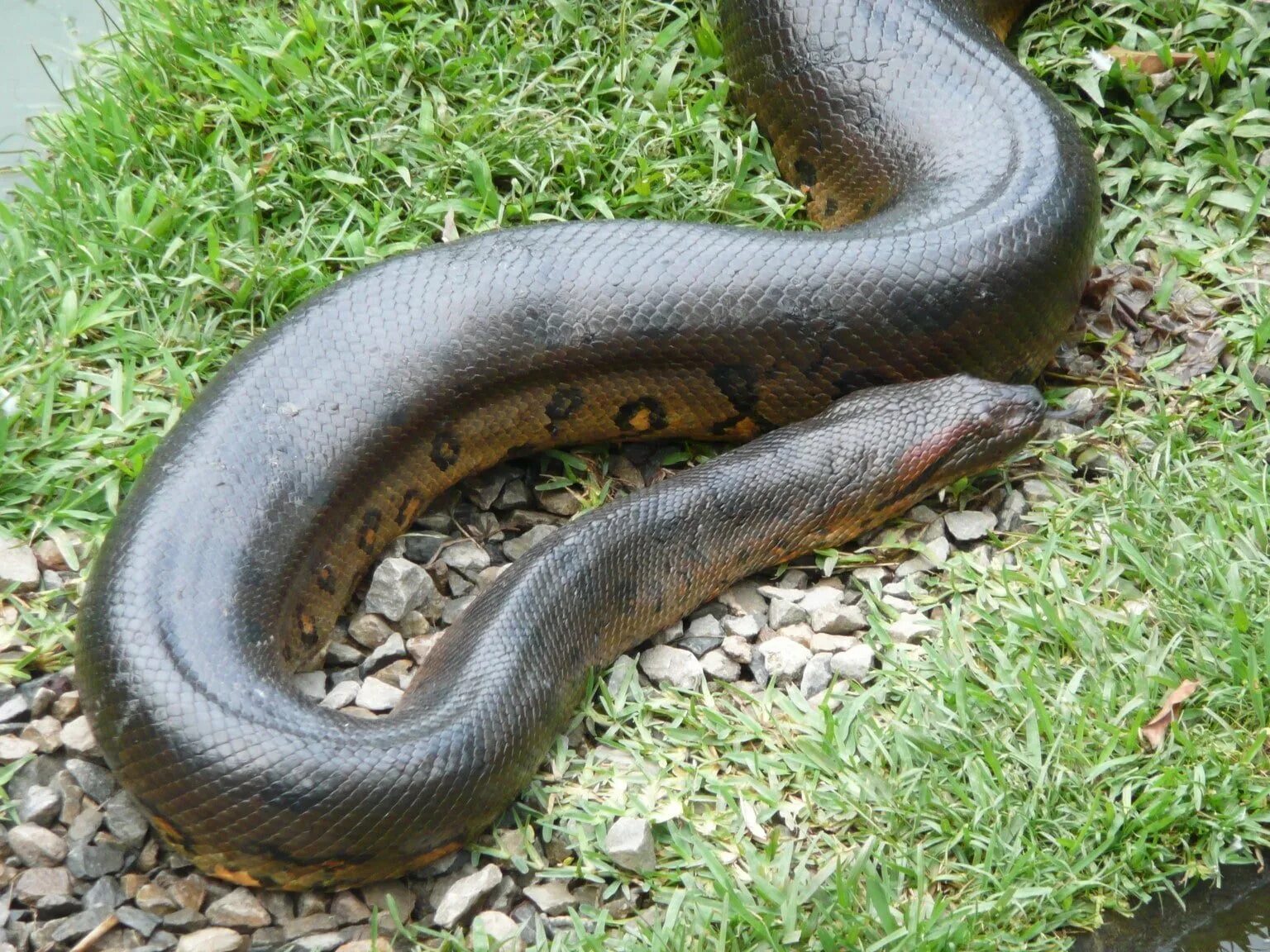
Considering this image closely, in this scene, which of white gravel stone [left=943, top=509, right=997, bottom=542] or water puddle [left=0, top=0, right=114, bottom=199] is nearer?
white gravel stone [left=943, top=509, right=997, bottom=542]

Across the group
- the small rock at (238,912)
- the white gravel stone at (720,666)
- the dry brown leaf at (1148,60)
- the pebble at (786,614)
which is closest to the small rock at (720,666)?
the white gravel stone at (720,666)

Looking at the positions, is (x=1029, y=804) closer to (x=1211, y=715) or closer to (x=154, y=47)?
(x=1211, y=715)

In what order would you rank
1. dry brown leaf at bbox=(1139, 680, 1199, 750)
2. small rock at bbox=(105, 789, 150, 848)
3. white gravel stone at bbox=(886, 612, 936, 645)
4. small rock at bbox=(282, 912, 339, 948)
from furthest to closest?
white gravel stone at bbox=(886, 612, 936, 645), dry brown leaf at bbox=(1139, 680, 1199, 750), small rock at bbox=(105, 789, 150, 848), small rock at bbox=(282, 912, 339, 948)

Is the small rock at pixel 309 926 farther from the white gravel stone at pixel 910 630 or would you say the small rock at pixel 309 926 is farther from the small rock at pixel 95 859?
the white gravel stone at pixel 910 630

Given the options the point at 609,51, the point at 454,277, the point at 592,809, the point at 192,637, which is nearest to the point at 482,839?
the point at 592,809

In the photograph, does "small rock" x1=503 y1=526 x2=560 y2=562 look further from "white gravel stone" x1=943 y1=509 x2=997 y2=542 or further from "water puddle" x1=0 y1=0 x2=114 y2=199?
"water puddle" x1=0 y1=0 x2=114 y2=199

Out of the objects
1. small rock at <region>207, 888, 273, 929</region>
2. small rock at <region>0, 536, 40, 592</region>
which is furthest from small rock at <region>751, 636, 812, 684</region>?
small rock at <region>0, 536, 40, 592</region>

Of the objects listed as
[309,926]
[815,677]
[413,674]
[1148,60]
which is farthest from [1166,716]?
[1148,60]
